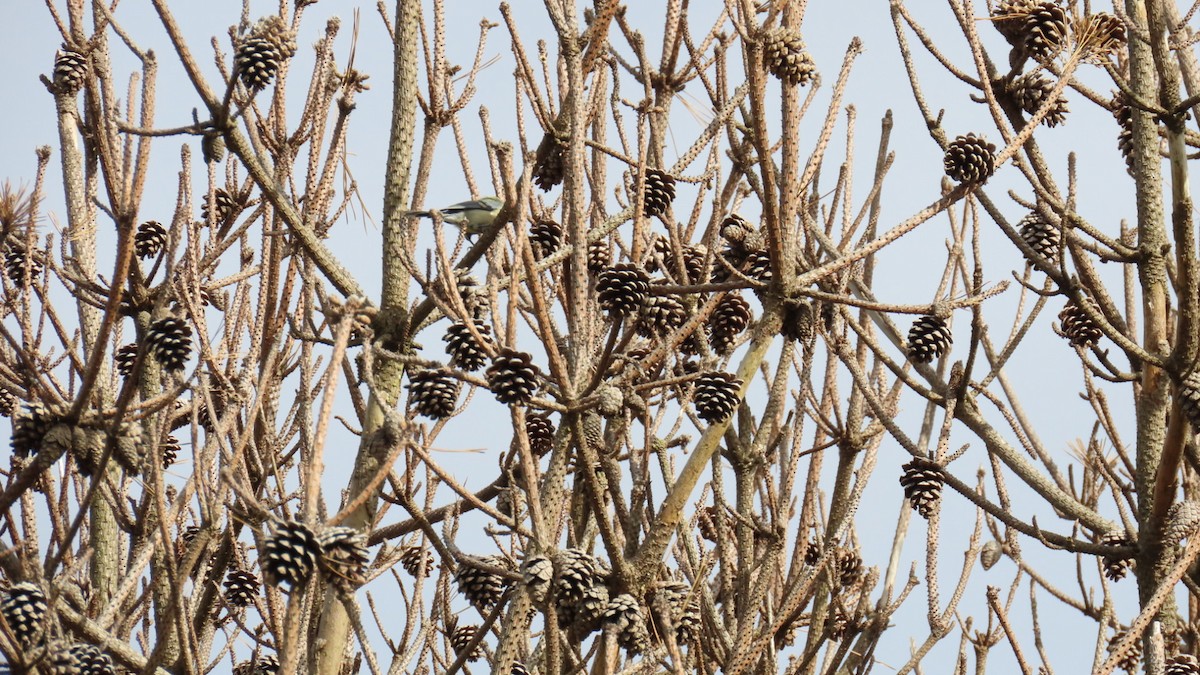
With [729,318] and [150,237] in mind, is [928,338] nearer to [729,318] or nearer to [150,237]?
[729,318]

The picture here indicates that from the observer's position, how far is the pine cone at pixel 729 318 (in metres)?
3.17

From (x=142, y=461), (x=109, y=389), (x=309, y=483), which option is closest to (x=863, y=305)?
(x=309, y=483)

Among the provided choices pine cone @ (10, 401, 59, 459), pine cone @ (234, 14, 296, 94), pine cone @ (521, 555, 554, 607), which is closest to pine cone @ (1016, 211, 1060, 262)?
pine cone @ (521, 555, 554, 607)

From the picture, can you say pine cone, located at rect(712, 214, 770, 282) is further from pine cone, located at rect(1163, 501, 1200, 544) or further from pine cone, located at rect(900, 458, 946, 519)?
pine cone, located at rect(1163, 501, 1200, 544)

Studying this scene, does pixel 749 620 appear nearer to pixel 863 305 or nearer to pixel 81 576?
pixel 863 305

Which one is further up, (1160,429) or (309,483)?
(1160,429)

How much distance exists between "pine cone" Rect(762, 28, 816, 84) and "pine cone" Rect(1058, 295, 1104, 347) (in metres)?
1.71

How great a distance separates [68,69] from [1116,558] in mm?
3622

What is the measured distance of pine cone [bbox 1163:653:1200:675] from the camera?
3245 millimetres

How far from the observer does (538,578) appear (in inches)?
88.7

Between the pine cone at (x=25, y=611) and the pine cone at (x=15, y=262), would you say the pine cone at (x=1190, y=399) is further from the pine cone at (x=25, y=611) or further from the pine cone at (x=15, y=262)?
the pine cone at (x=15, y=262)

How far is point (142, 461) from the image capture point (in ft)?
9.83

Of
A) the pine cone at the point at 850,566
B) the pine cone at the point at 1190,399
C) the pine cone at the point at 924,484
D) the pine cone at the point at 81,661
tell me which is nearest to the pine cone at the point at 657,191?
the pine cone at the point at 924,484

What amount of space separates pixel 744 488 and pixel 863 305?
158cm
